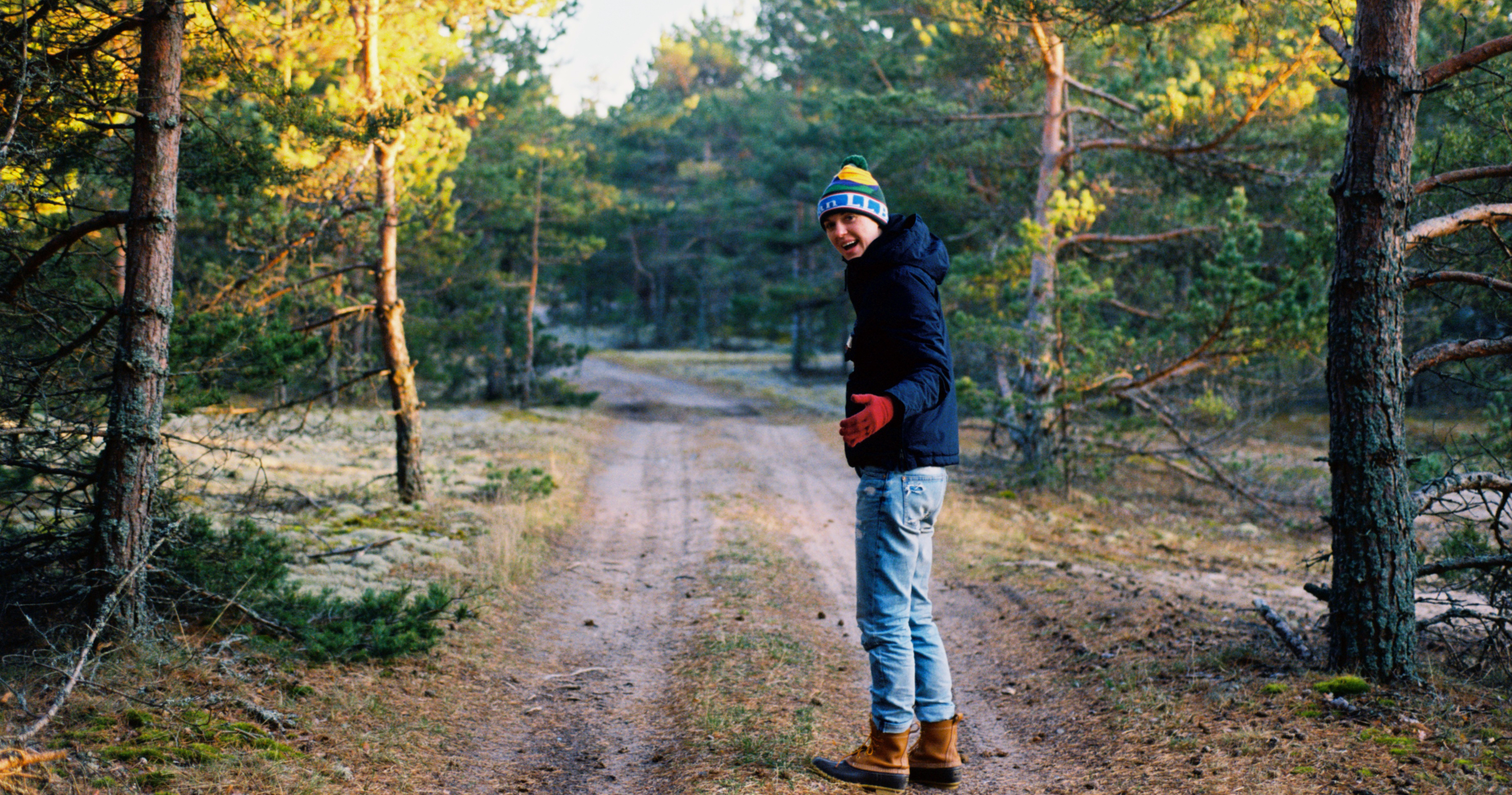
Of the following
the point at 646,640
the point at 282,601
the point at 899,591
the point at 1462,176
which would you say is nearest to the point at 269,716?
the point at 282,601

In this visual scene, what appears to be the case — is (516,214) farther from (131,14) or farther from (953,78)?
(131,14)

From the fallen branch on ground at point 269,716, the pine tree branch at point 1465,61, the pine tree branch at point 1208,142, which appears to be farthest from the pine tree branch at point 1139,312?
the fallen branch on ground at point 269,716

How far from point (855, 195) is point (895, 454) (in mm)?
1104

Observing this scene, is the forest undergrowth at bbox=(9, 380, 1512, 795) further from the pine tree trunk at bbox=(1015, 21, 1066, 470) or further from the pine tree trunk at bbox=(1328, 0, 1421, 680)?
the pine tree trunk at bbox=(1015, 21, 1066, 470)

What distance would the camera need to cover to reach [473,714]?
17.5ft

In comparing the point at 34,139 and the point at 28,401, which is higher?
the point at 34,139

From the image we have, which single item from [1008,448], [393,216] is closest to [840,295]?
[1008,448]

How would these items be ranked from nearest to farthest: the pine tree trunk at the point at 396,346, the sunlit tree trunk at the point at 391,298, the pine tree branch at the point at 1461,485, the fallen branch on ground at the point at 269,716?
the fallen branch on ground at the point at 269,716 → the pine tree branch at the point at 1461,485 → the sunlit tree trunk at the point at 391,298 → the pine tree trunk at the point at 396,346

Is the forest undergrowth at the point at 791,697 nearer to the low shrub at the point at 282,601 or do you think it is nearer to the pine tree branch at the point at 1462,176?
the low shrub at the point at 282,601

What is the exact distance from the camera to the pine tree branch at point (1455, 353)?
512 centimetres

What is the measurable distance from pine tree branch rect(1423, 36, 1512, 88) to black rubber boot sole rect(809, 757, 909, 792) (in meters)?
4.61

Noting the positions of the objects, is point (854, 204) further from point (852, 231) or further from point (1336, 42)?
point (1336, 42)

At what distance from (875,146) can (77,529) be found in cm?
1734

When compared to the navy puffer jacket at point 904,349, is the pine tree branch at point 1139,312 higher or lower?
higher
